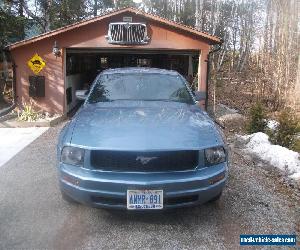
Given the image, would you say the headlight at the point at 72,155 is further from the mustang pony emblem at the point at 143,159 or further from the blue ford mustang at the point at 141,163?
the mustang pony emblem at the point at 143,159

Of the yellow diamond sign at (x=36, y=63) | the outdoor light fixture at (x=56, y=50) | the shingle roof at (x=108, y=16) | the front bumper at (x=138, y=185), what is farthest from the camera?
the yellow diamond sign at (x=36, y=63)

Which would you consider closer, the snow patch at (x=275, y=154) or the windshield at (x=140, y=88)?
the windshield at (x=140, y=88)

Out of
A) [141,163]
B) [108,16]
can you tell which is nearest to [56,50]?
[108,16]

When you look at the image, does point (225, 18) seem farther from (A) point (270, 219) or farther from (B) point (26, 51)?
(A) point (270, 219)

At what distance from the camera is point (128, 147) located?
11.9 feet

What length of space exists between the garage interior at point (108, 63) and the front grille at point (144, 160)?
973 cm

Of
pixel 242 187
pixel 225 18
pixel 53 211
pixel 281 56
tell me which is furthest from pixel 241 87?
pixel 53 211

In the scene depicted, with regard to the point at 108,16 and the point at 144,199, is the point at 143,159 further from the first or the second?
the point at 108,16

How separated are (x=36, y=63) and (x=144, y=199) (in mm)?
9952

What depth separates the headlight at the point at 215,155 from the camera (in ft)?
12.5

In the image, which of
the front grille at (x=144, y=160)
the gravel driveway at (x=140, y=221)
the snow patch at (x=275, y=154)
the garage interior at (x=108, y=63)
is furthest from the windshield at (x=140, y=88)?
the garage interior at (x=108, y=63)

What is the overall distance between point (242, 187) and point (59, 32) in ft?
29.1

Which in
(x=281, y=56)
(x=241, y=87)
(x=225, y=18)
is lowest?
(x=241, y=87)

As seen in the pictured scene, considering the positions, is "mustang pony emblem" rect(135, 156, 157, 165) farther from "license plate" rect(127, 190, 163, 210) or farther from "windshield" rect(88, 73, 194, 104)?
"windshield" rect(88, 73, 194, 104)
